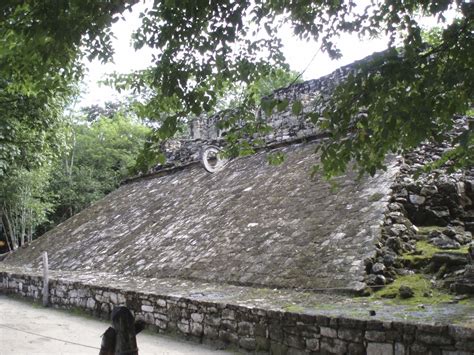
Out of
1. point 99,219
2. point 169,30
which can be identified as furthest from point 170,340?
point 99,219

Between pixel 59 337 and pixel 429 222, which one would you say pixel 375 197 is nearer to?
pixel 429 222

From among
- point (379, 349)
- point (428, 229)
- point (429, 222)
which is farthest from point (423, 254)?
point (379, 349)

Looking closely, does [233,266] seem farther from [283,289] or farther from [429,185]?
[429,185]

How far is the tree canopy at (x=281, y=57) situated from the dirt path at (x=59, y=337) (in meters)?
3.14

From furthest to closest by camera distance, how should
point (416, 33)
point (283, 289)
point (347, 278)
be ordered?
point (283, 289) < point (347, 278) < point (416, 33)

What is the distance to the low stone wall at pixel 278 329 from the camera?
13.0 feet

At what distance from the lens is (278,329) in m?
5.15

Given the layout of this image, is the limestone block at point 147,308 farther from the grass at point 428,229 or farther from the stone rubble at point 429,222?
the grass at point 428,229

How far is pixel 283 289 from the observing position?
6.11 metres

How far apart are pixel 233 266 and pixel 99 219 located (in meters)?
7.92

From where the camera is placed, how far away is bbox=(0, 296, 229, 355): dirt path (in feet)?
20.0

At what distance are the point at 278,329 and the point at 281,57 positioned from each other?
2891mm

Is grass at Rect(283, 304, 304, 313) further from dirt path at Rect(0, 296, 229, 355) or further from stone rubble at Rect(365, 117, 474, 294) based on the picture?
dirt path at Rect(0, 296, 229, 355)

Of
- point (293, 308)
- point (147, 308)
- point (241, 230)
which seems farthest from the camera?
point (241, 230)
